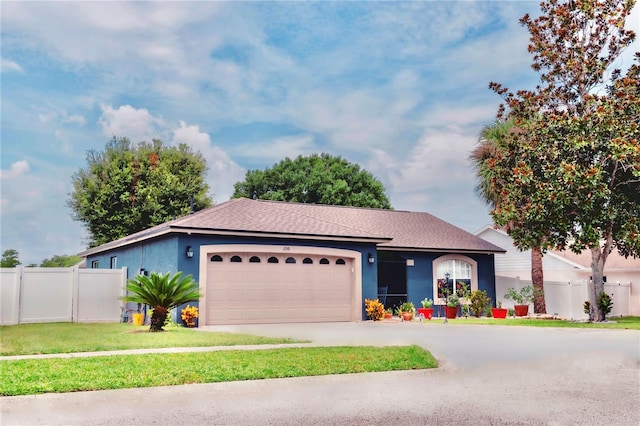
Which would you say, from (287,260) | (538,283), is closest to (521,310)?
(538,283)

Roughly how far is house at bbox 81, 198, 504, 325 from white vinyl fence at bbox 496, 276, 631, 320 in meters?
1.97

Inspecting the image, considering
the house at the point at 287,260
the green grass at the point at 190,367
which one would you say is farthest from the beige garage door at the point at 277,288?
the green grass at the point at 190,367

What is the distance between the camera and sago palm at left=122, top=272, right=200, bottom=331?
58.3 ft

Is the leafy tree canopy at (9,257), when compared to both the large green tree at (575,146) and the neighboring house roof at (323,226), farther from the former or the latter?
the large green tree at (575,146)

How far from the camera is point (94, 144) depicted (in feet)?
144

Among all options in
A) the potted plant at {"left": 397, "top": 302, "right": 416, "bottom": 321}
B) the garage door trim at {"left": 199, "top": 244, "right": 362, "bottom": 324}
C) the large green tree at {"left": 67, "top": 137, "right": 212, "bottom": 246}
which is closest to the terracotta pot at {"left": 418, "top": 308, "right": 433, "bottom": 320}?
the potted plant at {"left": 397, "top": 302, "right": 416, "bottom": 321}

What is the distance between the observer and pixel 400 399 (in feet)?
27.8

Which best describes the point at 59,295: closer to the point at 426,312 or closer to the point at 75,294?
the point at 75,294

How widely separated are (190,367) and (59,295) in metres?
14.1

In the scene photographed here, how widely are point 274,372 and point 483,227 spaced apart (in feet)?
98.5

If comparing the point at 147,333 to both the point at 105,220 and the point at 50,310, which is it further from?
the point at 105,220

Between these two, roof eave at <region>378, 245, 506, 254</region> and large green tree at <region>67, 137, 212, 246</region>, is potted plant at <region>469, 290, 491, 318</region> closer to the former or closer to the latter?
roof eave at <region>378, 245, 506, 254</region>

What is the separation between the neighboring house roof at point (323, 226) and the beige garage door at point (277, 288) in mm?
1008

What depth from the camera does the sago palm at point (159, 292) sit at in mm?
17766
